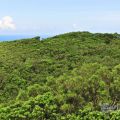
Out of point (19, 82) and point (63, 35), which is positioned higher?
point (63, 35)

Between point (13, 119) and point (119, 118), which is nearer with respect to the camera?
point (119, 118)

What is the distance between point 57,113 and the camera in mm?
23109

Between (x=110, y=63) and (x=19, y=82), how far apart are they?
848cm

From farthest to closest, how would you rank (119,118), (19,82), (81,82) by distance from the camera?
(19,82) → (81,82) → (119,118)

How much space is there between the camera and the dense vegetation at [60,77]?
23023 millimetres

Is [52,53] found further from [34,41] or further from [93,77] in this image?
[93,77]

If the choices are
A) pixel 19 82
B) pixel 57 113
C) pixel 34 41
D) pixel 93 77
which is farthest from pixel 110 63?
pixel 34 41

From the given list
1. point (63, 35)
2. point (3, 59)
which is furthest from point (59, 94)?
point (63, 35)

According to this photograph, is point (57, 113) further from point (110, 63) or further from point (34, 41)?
point (34, 41)

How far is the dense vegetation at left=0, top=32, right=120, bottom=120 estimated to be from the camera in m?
23.0

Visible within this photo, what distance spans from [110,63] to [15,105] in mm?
13925

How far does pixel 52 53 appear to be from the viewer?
43.7m

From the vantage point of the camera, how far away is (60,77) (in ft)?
85.3

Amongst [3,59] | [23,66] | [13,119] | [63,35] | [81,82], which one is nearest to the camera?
→ [13,119]
